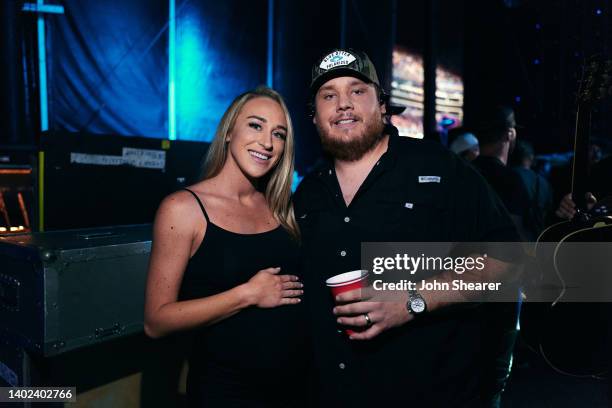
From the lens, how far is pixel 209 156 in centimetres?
207

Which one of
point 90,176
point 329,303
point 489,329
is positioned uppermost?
point 90,176

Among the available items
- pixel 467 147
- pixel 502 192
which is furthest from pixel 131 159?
pixel 467 147

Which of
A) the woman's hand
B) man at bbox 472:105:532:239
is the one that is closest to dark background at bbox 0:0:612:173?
man at bbox 472:105:532:239

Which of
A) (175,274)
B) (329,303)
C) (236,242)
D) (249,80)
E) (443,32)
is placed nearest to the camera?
(175,274)

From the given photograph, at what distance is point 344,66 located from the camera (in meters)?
2.01

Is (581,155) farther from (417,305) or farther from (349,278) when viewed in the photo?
(349,278)

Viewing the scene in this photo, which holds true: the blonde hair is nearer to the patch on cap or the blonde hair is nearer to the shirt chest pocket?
the patch on cap

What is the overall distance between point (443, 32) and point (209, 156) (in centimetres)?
1088

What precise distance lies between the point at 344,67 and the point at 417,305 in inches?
41.5

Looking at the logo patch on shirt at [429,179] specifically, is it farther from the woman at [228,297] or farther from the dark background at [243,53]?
the dark background at [243,53]

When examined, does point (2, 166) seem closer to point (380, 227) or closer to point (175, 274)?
point (175, 274)

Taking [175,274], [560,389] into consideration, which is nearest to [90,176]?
[175,274]

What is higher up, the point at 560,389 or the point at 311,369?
the point at 311,369

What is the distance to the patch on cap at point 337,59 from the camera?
2.02m
